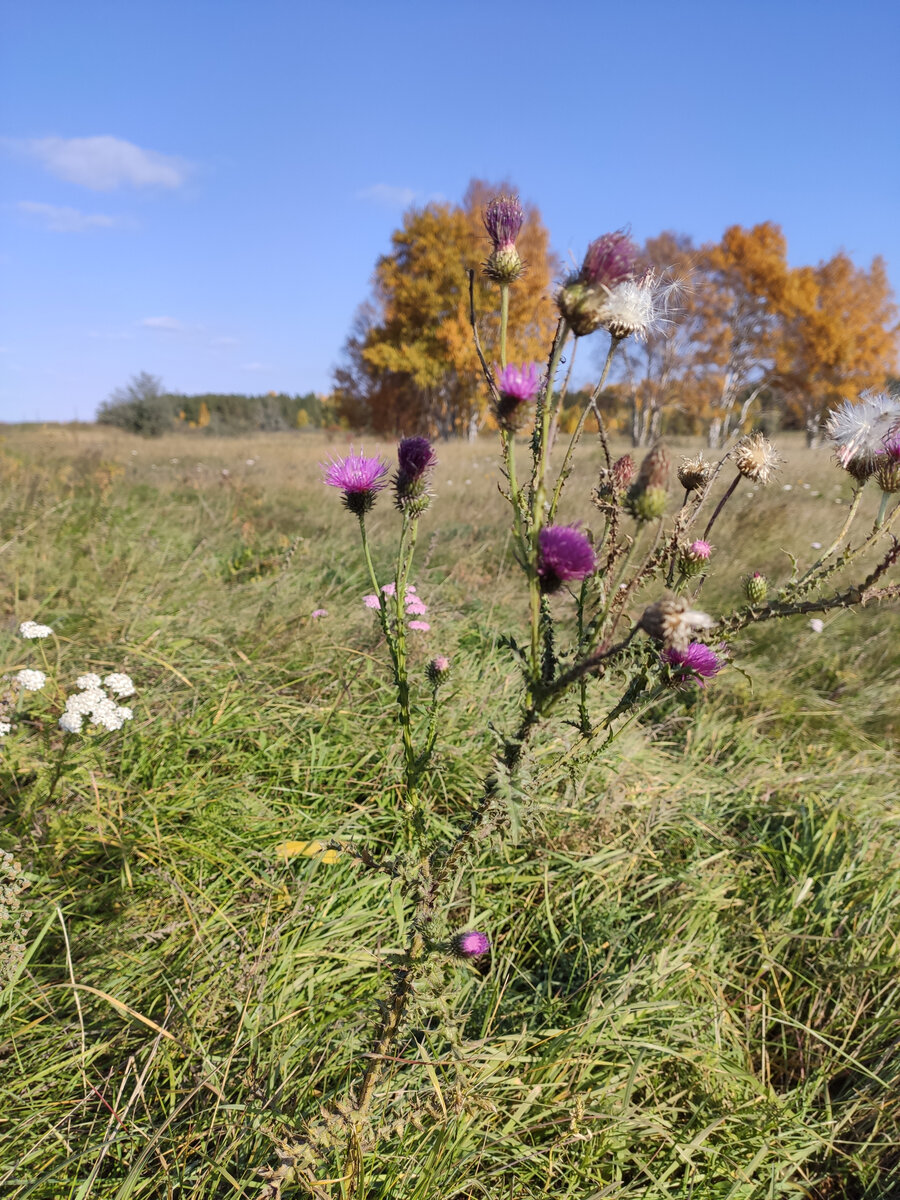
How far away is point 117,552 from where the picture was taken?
3.49 metres

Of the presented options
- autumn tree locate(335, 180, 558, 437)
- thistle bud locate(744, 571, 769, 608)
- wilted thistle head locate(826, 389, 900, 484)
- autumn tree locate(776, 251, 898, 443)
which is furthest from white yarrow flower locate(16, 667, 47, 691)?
autumn tree locate(776, 251, 898, 443)

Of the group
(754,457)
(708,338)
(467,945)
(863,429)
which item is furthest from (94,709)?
(708,338)

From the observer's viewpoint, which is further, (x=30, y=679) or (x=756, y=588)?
(x=30, y=679)

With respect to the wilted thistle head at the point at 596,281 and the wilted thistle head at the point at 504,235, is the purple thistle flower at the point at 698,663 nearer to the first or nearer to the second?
the wilted thistle head at the point at 596,281

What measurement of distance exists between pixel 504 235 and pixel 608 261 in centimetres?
28

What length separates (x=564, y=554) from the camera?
76cm

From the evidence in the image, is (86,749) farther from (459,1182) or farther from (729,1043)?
(729,1043)

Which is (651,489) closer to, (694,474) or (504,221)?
(694,474)

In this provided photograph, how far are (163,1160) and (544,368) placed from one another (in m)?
1.52

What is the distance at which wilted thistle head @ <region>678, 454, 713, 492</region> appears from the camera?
3.77 ft

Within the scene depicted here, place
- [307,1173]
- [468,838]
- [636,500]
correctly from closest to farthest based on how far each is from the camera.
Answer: [636,500] → [468,838] → [307,1173]

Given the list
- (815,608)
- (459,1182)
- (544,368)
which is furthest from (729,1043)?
(544,368)

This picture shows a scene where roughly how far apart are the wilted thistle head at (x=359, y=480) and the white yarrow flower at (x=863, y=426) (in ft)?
2.69

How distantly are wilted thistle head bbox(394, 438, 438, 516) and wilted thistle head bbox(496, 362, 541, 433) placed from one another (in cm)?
25
